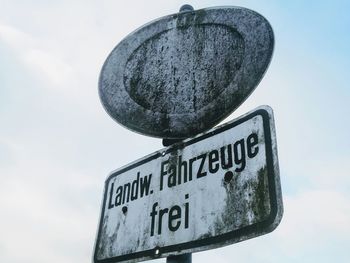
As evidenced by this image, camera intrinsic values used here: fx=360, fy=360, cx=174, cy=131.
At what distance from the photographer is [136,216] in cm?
144

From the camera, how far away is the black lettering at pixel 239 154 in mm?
1211

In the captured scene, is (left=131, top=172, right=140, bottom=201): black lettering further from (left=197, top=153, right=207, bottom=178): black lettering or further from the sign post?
(left=197, top=153, right=207, bottom=178): black lettering

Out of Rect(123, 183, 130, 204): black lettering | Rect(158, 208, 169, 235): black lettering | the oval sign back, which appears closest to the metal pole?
Rect(158, 208, 169, 235): black lettering

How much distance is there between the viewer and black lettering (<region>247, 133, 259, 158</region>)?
1.20 meters

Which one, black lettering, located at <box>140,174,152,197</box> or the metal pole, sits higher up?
black lettering, located at <box>140,174,152,197</box>

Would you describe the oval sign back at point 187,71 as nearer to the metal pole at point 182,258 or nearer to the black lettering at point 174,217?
the black lettering at point 174,217

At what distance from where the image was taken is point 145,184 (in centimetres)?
150

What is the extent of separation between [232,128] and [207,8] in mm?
708

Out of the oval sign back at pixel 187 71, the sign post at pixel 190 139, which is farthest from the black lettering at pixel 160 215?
the oval sign back at pixel 187 71

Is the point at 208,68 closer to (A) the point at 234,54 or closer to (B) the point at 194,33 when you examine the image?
(A) the point at 234,54

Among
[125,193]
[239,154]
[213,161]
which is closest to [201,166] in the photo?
[213,161]

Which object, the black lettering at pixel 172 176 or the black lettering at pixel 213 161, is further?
the black lettering at pixel 172 176

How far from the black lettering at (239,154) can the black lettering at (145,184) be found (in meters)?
0.41

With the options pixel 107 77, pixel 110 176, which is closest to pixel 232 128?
pixel 110 176
